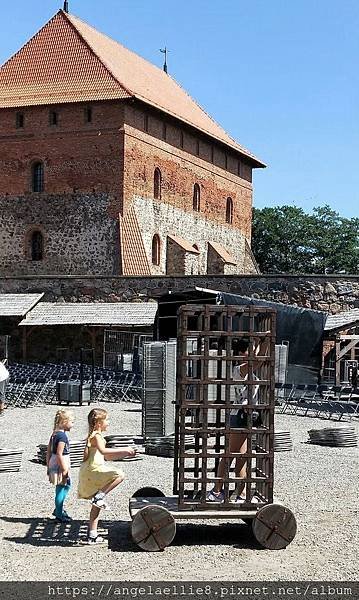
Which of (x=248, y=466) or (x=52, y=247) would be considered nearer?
(x=248, y=466)

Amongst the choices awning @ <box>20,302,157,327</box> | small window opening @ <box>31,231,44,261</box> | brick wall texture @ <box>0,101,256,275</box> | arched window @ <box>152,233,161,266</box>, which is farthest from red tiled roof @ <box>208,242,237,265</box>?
awning @ <box>20,302,157,327</box>

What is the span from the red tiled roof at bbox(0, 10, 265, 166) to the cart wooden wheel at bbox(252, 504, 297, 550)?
3200 cm

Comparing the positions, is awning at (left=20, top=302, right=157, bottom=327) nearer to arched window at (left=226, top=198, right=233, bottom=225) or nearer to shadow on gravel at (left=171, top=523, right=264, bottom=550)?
shadow on gravel at (left=171, top=523, right=264, bottom=550)

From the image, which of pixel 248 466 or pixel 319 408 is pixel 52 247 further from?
pixel 248 466

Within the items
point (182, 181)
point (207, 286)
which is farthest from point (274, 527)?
point (182, 181)

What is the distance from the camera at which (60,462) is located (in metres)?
8.80

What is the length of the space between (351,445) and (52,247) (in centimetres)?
2595

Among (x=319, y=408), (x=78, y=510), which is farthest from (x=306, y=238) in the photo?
(x=78, y=510)

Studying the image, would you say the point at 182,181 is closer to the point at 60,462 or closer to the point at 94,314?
the point at 94,314

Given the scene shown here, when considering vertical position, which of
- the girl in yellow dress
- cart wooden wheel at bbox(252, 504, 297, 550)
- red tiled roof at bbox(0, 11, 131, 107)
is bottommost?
cart wooden wheel at bbox(252, 504, 297, 550)

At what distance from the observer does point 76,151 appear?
129ft

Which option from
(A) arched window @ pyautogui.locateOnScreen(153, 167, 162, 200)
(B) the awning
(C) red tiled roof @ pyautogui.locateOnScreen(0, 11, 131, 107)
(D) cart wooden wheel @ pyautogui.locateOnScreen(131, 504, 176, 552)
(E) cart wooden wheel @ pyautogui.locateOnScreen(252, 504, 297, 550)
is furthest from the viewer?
(A) arched window @ pyautogui.locateOnScreen(153, 167, 162, 200)

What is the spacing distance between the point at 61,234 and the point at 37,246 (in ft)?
4.86

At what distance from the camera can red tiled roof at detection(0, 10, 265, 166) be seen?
3973 centimetres
